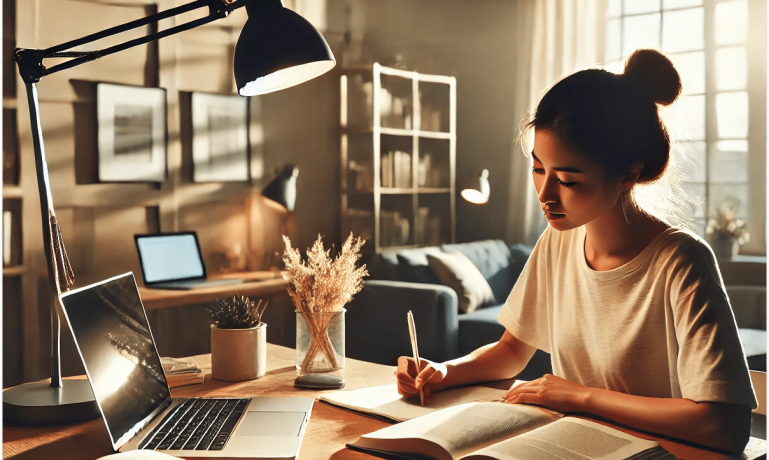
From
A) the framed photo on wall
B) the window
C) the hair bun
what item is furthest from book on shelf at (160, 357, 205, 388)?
the window

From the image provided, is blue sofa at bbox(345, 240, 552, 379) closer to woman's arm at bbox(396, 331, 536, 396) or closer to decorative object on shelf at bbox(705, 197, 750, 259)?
decorative object on shelf at bbox(705, 197, 750, 259)

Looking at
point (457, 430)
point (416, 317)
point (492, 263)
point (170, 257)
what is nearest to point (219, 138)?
point (170, 257)

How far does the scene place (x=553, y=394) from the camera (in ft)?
3.74

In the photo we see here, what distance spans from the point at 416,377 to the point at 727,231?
386cm

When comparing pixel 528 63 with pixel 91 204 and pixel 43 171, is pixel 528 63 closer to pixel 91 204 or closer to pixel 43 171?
pixel 91 204

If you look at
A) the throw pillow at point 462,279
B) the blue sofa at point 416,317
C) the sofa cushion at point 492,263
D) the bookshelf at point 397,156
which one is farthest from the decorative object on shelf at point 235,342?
the bookshelf at point 397,156

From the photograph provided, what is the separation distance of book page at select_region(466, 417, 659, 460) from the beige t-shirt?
0.18 metres

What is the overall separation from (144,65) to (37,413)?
107 inches

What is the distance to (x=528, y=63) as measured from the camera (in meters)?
5.16

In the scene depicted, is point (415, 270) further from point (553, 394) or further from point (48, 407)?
point (48, 407)

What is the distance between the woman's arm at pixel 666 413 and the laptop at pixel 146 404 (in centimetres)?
44

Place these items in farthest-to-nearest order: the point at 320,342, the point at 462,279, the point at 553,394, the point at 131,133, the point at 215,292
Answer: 1. the point at 462,279
2. the point at 131,133
3. the point at 215,292
4. the point at 320,342
5. the point at 553,394

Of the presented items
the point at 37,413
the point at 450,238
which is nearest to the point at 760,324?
the point at 450,238

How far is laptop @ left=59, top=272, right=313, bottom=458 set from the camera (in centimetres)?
94
